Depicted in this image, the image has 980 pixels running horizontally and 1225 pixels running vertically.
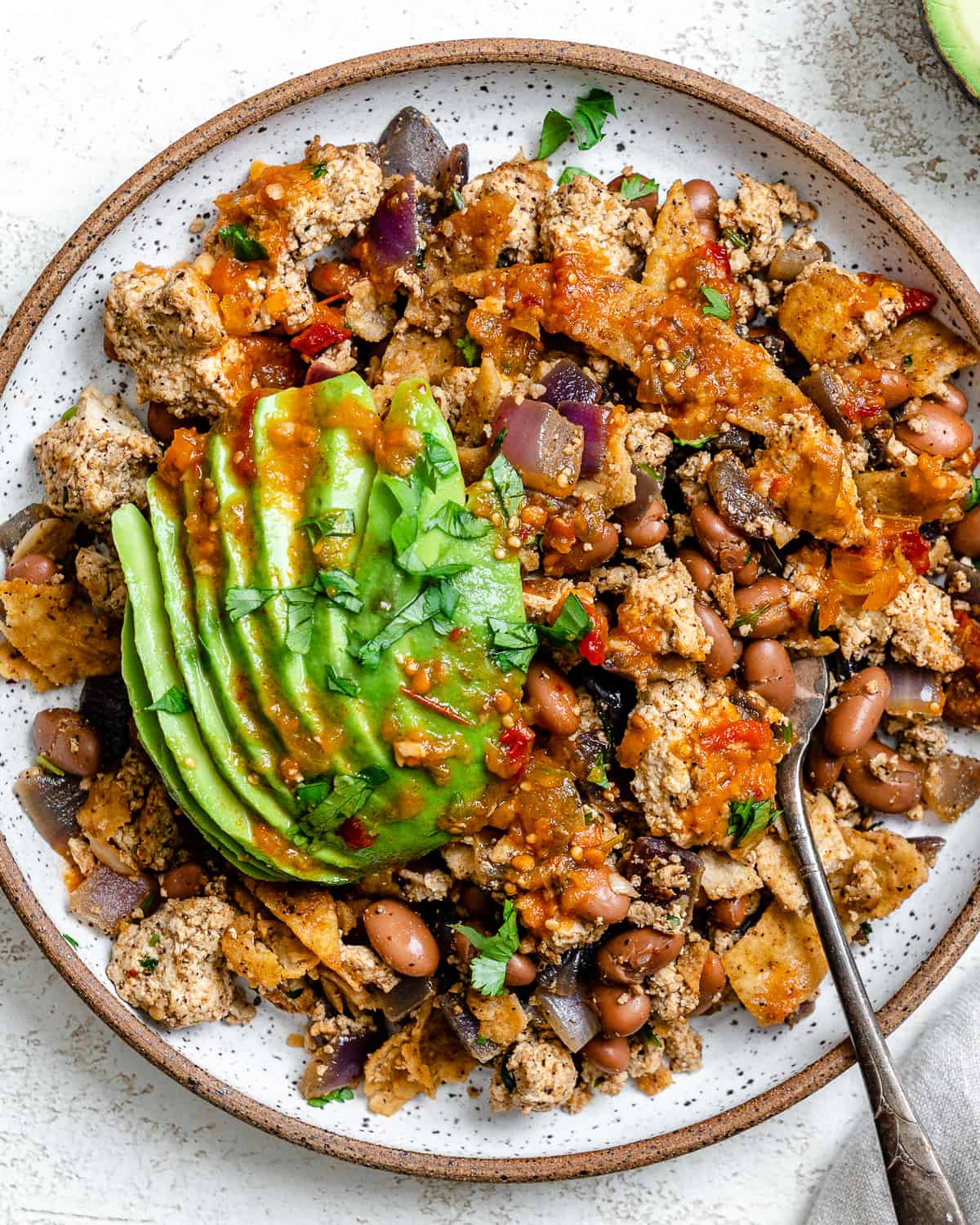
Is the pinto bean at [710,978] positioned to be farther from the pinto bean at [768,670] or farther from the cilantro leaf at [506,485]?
the cilantro leaf at [506,485]

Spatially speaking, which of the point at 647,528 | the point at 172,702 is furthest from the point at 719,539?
the point at 172,702

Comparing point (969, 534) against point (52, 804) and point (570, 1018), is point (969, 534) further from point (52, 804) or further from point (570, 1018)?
point (52, 804)

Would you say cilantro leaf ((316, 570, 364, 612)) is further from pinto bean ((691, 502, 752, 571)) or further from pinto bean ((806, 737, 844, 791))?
pinto bean ((806, 737, 844, 791))

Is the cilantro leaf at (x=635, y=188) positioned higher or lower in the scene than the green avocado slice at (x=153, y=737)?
higher

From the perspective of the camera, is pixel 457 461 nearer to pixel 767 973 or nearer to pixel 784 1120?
pixel 767 973

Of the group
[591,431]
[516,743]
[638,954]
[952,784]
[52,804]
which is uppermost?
[591,431]

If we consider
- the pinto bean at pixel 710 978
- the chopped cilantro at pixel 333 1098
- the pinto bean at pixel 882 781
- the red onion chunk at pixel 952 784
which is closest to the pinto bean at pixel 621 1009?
the pinto bean at pixel 710 978

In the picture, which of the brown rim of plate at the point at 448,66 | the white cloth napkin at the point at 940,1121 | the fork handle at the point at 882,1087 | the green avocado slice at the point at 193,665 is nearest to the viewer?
the green avocado slice at the point at 193,665
